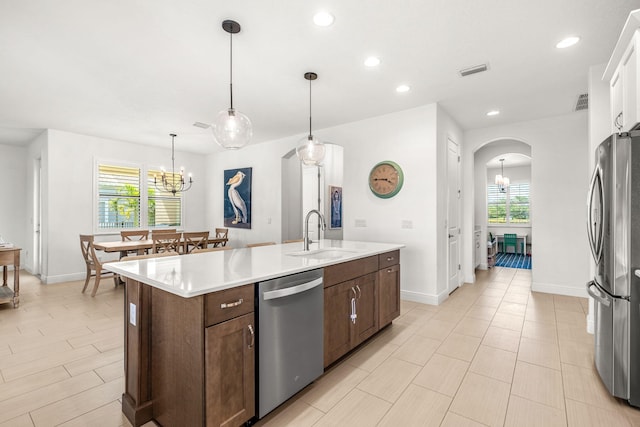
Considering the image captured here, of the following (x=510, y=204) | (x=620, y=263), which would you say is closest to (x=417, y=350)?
(x=620, y=263)

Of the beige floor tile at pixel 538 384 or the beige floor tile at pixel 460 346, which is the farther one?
the beige floor tile at pixel 460 346

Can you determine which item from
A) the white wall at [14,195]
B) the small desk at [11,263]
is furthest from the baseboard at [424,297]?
the white wall at [14,195]

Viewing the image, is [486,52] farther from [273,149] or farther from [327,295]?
[273,149]

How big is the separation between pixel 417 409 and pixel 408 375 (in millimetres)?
408

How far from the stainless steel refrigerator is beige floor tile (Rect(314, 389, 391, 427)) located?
4.92ft

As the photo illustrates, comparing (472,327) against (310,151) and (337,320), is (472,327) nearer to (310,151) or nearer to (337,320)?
(337,320)

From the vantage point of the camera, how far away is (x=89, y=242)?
454cm

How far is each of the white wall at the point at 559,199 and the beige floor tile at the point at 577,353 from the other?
2.07 m

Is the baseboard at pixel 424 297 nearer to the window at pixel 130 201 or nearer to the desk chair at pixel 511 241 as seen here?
the window at pixel 130 201

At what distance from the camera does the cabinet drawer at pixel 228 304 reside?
1.47 metres

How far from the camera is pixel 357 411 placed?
1891 millimetres

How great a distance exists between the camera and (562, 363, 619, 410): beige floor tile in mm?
1986

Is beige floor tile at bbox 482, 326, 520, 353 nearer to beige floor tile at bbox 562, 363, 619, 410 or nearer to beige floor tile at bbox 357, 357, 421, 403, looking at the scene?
beige floor tile at bbox 562, 363, 619, 410

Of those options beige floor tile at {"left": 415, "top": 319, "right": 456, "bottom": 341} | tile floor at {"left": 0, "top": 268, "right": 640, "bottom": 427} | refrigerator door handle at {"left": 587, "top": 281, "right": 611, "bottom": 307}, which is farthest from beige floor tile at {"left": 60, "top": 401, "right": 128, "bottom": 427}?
refrigerator door handle at {"left": 587, "top": 281, "right": 611, "bottom": 307}
